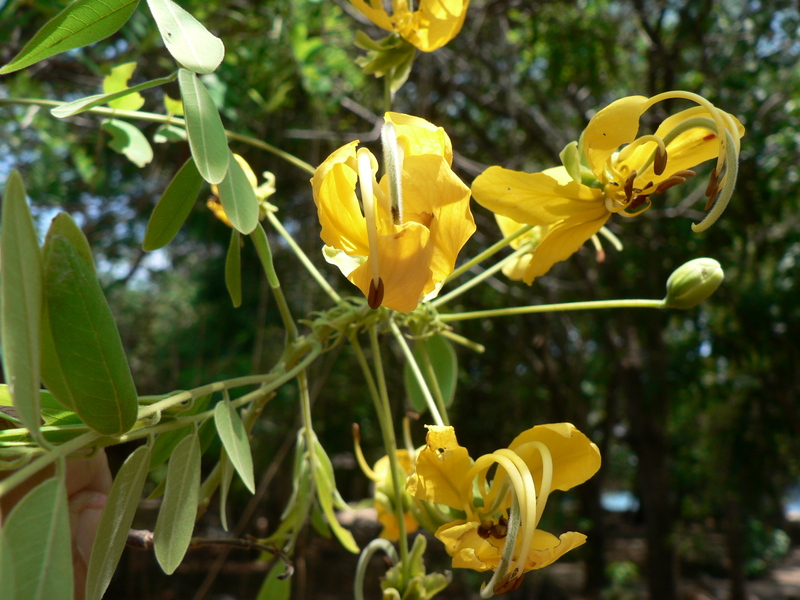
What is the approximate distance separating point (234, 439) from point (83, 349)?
0.10 metres

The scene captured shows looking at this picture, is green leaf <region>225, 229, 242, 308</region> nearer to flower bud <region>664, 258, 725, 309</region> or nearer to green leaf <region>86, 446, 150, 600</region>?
green leaf <region>86, 446, 150, 600</region>

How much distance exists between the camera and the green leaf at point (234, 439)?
1.15 ft

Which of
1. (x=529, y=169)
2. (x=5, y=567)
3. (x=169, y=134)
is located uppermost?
(x=529, y=169)

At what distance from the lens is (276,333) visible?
3514 mm

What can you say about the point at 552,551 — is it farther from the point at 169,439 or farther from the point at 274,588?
the point at 274,588

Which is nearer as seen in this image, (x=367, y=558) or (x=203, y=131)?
(x=203, y=131)

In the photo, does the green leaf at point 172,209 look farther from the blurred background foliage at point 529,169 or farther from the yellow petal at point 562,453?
the blurred background foliage at point 529,169

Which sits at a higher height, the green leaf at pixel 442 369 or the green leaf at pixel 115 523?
the green leaf at pixel 442 369

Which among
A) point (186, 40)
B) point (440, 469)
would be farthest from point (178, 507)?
point (186, 40)

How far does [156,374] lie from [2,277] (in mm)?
3722

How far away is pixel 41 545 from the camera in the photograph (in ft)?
0.81

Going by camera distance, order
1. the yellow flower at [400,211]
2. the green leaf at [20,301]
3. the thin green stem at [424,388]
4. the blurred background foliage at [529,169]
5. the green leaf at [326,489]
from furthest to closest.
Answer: the blurred background foliage at [529,169], the green leaf at [326,489], the thin green stem at [424,388], the yellow flower at [400,211], the green leaf at [20,301]

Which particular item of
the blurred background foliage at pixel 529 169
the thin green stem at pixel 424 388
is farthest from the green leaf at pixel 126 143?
the blurred background foliage at pixel 529 169

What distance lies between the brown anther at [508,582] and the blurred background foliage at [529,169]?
1165 millimetres
